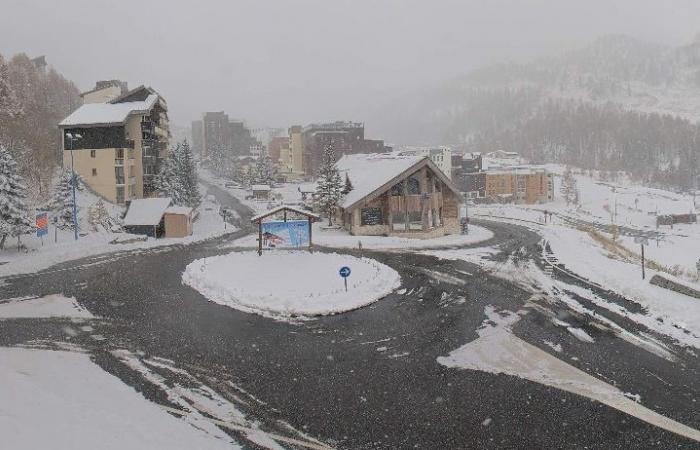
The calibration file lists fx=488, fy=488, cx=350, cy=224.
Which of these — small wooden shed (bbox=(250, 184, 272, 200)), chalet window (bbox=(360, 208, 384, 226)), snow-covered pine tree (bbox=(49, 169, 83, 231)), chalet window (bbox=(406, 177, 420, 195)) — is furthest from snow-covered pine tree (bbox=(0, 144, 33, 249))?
small wooden shed (bbox=(250, 184, 272, 200))

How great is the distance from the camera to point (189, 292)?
71.4ft

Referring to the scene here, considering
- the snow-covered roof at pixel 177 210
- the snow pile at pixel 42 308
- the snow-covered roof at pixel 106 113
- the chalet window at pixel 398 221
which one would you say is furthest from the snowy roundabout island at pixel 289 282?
the snow-covered roof at pixel 106 113

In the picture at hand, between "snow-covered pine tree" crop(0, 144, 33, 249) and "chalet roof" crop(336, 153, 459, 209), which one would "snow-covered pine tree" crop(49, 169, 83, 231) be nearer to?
"snow-covered pine tree" crop(0, 144, 33, 249)

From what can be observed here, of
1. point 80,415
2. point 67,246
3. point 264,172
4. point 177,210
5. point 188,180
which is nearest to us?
point 80,415

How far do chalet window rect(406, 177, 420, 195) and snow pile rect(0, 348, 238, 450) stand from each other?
32.3m

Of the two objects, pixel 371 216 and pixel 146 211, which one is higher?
pixel 146 211

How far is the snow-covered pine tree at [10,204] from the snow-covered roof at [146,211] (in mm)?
12220

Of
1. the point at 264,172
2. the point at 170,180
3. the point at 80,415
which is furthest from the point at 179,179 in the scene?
the point at 80,415

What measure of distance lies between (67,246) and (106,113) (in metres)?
27.2

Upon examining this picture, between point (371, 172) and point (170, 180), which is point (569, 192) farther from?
point (170, 180)

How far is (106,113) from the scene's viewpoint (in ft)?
184

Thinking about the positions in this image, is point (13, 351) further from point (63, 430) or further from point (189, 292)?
point (189, 292)

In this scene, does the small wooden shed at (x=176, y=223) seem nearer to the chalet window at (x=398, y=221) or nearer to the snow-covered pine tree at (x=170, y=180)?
the snow-covered pine tree at (x=170, y=180)

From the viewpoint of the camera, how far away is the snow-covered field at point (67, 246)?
28.4 m
